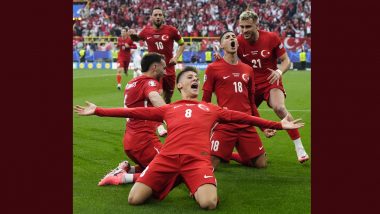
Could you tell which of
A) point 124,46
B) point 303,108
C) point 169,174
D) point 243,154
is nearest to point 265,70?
point 243,154

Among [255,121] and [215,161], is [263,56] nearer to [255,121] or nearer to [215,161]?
[215,161]

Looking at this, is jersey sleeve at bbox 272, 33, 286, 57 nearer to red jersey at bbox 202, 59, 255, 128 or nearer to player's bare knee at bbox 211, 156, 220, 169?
red jersey at bbox 202, 59, 255, 128

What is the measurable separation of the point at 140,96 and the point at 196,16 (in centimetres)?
4067

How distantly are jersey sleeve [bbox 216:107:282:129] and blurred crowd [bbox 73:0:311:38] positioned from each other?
38.1 meters

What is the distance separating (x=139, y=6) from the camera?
48094 millimetres

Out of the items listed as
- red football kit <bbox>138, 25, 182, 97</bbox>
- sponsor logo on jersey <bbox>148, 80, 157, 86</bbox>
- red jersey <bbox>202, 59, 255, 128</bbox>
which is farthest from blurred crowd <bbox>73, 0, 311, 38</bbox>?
sponsor logo on jersey <bbox>148, 80, 157, 86</bbox>

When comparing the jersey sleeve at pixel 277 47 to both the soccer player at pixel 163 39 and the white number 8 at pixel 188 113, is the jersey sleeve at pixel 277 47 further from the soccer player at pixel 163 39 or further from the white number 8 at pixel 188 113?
the soccer player at pixel 163 39

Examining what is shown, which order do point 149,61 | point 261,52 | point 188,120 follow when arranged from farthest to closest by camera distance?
point 261,52, point 149,61, point 188,120

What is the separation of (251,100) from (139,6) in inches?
1614

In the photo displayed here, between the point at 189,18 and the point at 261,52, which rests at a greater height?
the point at 189,18

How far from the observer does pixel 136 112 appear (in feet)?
20.9

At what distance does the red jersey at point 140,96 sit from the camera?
24.1ft

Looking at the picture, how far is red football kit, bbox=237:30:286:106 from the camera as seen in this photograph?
29.8ft

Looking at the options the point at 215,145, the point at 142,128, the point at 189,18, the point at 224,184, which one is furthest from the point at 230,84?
the point at 189,18
